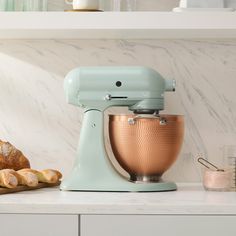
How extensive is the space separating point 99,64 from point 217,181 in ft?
2.16

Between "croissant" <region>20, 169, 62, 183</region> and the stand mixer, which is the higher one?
the stand mixer

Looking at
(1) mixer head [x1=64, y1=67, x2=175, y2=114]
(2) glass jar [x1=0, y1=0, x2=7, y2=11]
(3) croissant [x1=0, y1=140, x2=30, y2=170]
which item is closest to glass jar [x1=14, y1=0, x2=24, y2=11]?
(2) glass jar [x1=0, y1=0, x2=7, y2=11]

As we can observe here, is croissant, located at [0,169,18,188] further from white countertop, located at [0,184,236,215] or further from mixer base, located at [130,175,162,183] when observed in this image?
mixer base, located at [130,175,162,183]

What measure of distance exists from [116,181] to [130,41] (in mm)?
619

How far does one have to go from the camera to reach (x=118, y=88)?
2.41 metres

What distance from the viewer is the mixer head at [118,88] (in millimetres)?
2398

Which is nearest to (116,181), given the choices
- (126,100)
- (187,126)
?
(126,100)

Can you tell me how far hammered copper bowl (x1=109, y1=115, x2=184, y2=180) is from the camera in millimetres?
2406

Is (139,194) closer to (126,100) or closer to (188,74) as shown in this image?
(126,100)

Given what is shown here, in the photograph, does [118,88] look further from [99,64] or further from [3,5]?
[3,5]

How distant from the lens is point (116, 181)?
2385 mm

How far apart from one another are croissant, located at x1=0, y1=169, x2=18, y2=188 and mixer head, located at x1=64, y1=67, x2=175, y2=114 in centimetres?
33

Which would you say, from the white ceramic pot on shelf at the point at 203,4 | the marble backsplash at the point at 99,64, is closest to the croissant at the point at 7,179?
the marble backsplash at the point at 99,64

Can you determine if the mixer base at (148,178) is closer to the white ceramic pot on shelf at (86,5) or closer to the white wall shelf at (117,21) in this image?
the white wall shelf at (117,21)
